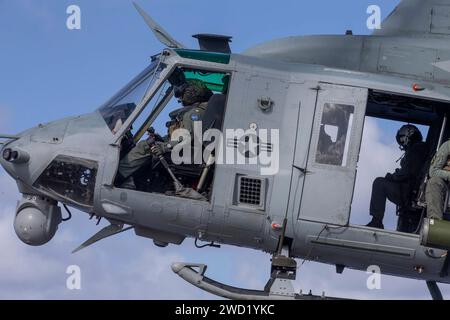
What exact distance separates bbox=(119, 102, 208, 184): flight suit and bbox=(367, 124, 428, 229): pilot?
93.3 inches

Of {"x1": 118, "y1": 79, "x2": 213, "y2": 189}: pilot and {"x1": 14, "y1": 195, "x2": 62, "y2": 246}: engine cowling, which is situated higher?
{"x1": 118, "y1": 79, "x2": 213, "y2": 189}: pilot

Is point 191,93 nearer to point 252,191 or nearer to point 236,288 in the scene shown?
point 252,191

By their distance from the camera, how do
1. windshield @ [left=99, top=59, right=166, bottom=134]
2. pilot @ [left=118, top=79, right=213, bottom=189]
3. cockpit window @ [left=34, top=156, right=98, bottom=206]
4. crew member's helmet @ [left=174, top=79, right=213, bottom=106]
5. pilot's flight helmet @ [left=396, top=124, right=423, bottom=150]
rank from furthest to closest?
pilot's flight helmet @ [left=396, top=124, right=423, bottom=150] → crew member's helmet @ [left=174, top=79, right=213, bottom=106] → windshield @ [left=99, top=59, right=166, bottom=134] → pilot @ [left=118, top=79, right=213, bottom=189] → cockpit window @ [left=34, top=156, right=98, bottom=206]

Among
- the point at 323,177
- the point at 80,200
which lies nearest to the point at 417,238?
the point at 323,177

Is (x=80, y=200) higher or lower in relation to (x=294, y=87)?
lower

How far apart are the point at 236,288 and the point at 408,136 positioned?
9.72 feet

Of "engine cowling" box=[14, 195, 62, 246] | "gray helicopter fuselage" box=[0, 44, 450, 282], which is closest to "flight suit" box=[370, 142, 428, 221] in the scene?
"gray helicopter fuselage" box=[0, 44, 450, 282]

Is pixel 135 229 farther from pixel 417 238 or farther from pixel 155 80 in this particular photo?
pixel 417 238

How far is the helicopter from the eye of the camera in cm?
1159

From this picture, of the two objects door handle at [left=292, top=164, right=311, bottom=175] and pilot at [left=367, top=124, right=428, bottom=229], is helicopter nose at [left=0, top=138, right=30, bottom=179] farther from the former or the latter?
pilot at [left=367, top=124, right=428, bottom=229]

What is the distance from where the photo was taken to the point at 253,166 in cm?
1161

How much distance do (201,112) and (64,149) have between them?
167 centimetres

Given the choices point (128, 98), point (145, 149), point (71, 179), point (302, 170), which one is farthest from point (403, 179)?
point (71, 179)
